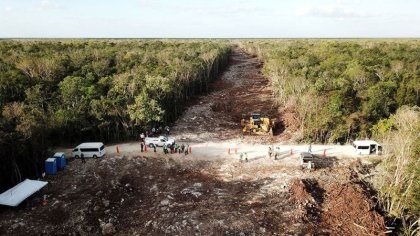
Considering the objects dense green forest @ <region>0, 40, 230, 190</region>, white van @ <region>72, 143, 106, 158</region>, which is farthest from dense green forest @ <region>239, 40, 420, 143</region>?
white van @ <region>72, 143, 106, 158</region>

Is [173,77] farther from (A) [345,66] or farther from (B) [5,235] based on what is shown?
(B) [5,235]

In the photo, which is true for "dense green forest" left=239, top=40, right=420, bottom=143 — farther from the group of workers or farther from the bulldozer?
the group of workers

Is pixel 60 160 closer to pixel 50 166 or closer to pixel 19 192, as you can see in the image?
pixel 50 166

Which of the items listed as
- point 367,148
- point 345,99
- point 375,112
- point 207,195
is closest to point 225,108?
point 345,99

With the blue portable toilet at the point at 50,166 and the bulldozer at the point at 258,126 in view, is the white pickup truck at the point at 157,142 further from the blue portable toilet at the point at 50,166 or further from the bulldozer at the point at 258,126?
the bulldozer at the point at 258,126

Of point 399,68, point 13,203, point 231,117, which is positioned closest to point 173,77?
point 231,117

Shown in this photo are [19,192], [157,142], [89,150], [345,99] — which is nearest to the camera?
[19,192]
